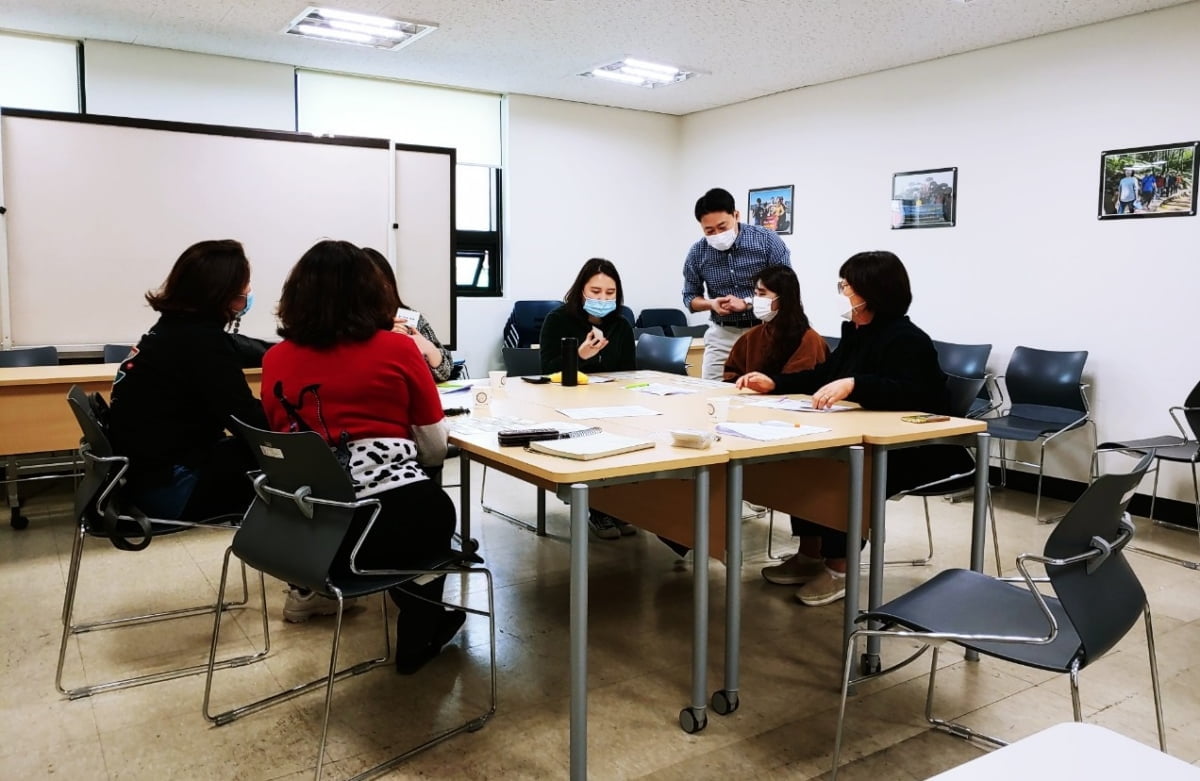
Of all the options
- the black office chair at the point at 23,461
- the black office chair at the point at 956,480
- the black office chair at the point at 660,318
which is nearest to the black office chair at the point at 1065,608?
the black office chair at the point at 956,480

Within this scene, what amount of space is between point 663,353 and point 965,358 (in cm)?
200

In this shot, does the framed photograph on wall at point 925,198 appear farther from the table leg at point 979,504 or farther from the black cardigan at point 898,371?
the table leg at point 979,504

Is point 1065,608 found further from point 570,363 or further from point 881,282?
point 570,363

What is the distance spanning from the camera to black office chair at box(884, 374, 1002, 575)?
2.88 metres

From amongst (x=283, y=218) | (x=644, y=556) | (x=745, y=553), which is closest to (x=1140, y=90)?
(x=745, y=553)

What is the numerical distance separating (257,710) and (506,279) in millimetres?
5058

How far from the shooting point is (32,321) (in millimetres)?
4840

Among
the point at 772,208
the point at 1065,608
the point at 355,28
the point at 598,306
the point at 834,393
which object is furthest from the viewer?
the point at 772,208

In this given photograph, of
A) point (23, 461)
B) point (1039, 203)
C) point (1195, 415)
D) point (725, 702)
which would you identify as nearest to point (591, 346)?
point (725, 702)

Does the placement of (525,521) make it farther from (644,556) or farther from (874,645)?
(874,645)

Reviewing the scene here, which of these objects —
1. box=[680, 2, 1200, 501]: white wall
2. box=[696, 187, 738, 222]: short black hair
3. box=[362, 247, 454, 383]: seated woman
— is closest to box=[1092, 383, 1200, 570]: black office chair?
box=[680, 2, 1200, 501]: white wall

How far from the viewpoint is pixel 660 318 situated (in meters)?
7.63

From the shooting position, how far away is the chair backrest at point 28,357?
4.43 metres

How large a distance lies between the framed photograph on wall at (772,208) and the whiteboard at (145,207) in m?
2.52
